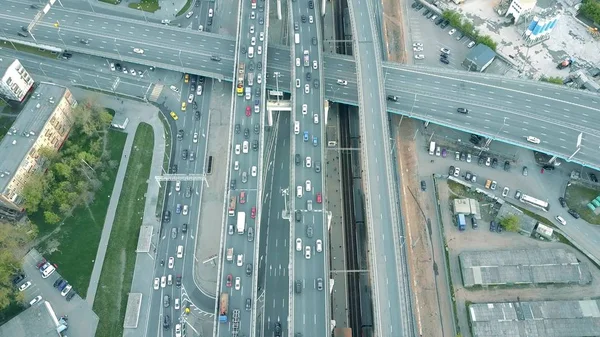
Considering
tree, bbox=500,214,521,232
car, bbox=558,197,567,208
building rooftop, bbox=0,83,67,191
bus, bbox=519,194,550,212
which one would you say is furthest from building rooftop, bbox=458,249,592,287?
building rooftop, bbox=0,83,67,191

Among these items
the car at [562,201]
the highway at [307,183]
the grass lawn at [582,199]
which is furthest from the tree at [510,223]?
the highway at [307,183]

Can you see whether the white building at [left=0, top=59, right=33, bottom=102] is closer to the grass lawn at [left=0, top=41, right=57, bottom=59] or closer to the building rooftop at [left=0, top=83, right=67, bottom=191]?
the building rooftop at [left=0, top=83, right=67, bottom=191]

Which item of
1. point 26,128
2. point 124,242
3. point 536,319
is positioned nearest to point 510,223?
point 536,319

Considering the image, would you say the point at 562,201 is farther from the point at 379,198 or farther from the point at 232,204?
the point at 232,204

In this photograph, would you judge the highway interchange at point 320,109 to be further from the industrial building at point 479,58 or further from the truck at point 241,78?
the industrial building at point 479,58

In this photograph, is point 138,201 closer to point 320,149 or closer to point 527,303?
point 320,149
